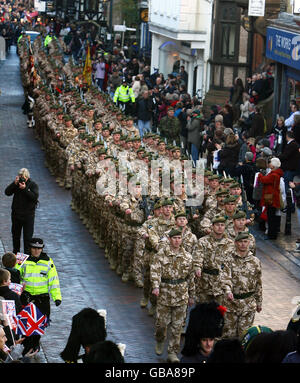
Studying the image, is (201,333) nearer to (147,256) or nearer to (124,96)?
(147,256)

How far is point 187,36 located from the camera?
1709 inches

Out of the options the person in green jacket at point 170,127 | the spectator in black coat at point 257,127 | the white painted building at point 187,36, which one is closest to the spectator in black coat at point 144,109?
the person in green jacket at point 170,127

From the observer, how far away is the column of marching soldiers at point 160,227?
1413cm

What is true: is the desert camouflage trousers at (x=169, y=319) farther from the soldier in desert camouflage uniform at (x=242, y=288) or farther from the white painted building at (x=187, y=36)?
the white painted building at (x=187, y=36)

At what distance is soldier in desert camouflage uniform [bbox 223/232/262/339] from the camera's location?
1403cm

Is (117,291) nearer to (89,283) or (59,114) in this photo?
(89,283)

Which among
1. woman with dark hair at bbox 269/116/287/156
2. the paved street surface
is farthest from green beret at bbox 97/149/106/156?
woman with dark hair at bbox 269/116/287/156

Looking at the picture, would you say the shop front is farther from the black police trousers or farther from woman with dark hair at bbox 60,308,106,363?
woman with dark hair at bbox 60,308,106,363

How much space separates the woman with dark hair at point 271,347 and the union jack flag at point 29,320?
4.84 m

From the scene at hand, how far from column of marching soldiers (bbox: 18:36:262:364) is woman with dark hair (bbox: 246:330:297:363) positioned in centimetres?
502

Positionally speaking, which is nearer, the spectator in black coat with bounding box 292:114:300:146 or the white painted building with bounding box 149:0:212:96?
the spectator in black coat with bounding box 292:114:300:146

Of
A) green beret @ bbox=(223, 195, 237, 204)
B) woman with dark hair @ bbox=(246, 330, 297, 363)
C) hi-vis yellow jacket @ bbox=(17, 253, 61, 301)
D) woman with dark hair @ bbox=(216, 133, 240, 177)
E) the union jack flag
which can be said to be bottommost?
woman with dark hair @ bbox=(216, 133, 240, 177)

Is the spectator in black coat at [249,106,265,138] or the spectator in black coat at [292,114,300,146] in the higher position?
the spectator in black coat at [292,114,300,146]
